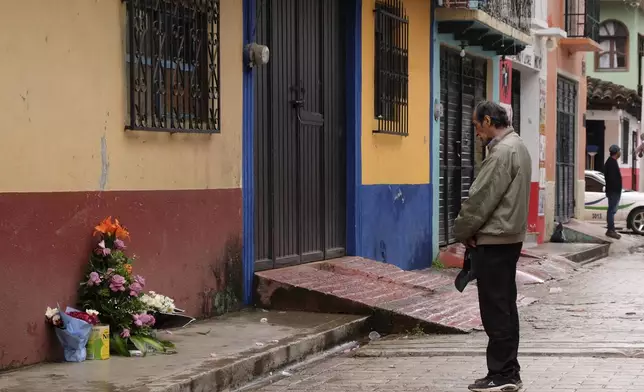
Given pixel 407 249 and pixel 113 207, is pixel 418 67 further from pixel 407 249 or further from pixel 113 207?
pixel 113 207

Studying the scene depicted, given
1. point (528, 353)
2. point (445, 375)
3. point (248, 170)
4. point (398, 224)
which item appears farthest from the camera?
point (398, 224)

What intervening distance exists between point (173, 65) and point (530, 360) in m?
3.72

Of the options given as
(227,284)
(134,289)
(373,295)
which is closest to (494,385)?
(134,289)

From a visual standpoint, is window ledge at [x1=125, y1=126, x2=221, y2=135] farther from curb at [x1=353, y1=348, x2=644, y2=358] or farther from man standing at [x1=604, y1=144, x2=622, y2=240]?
man standing at [x1=604, y1=144, x2=622, y2=240]

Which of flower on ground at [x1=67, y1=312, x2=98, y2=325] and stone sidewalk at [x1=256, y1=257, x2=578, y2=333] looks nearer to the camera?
flower on ground at [x1=67, y1=312, x2=98, y2=325]

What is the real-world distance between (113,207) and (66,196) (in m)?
0.63

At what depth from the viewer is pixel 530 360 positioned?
29.6 ft

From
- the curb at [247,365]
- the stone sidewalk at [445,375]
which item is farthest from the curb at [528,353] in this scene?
the curb at [247,365]

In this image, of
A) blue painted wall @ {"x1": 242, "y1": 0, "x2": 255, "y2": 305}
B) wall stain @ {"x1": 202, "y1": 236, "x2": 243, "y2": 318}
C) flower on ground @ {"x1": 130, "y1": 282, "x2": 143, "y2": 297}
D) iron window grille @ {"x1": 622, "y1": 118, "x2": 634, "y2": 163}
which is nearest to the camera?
flower on ground @ {"x1": 130, "y1": 282, "x2": 143, "y2": 297}

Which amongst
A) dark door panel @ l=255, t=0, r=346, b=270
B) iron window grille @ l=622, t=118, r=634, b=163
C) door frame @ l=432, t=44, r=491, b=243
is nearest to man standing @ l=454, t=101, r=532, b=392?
dark door panel @ l=255, t=0, r=346, b=270

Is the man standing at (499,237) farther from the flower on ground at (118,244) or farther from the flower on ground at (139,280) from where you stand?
the flower on ground at (118,244)

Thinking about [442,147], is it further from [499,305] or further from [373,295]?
[499,305]

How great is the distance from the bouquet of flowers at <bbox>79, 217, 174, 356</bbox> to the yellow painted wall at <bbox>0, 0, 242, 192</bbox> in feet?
1.50

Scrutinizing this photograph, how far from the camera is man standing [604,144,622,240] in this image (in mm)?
23531
